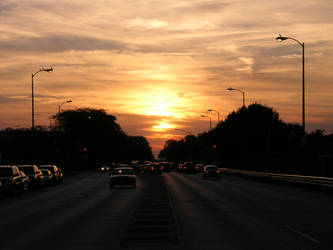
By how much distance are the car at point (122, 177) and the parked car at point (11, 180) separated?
8260 mm

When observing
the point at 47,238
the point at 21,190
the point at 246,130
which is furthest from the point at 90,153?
the point at 47,238

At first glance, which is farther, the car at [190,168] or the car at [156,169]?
the car at [190,168]

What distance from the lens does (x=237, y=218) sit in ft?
61.9

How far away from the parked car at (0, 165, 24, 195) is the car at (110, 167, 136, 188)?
27.1 ft

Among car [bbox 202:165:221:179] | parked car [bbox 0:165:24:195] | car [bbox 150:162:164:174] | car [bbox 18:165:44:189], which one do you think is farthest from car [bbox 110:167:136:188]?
car [bbox 150:162:164:174]

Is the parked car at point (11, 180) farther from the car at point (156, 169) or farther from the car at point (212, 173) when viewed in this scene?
the car at point (156, 169)

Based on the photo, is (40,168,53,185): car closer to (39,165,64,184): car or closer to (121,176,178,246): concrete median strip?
(39,165,64,184): car

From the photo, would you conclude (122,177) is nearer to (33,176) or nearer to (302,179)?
(33,176)

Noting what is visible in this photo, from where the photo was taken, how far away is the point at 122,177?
41.7m

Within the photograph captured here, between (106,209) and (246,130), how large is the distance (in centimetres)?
9197

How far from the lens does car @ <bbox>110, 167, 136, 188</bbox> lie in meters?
41.4

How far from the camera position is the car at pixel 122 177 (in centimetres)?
4141

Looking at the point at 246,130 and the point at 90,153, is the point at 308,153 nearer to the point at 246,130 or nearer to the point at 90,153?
the point at 246,130

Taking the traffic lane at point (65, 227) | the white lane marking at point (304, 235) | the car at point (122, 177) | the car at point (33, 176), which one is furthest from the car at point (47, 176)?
the white lane marking at point (304, 235)
